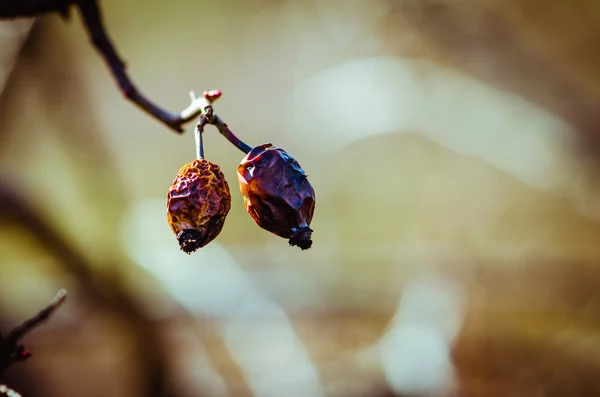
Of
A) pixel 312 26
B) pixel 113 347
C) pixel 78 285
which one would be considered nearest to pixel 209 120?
pixel 78 285

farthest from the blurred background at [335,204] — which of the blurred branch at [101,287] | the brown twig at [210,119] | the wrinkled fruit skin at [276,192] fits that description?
the brown twig at [210,119]

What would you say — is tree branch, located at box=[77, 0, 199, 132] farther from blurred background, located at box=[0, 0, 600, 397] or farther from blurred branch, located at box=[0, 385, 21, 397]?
blurred background, located at box=[0, 0, 600, 397]

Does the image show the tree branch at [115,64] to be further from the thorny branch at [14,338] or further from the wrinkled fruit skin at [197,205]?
the thorny branch at [14,338]

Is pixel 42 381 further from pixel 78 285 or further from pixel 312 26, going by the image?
pixel 312 26

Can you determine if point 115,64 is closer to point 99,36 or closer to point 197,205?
point 99,36

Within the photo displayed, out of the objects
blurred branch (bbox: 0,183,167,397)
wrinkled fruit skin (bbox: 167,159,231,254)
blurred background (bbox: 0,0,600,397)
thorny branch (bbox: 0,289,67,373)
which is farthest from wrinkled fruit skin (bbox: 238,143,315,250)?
blurred background (bbox: 0,0,600,397)

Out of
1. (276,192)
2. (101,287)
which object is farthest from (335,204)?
(276,192)
